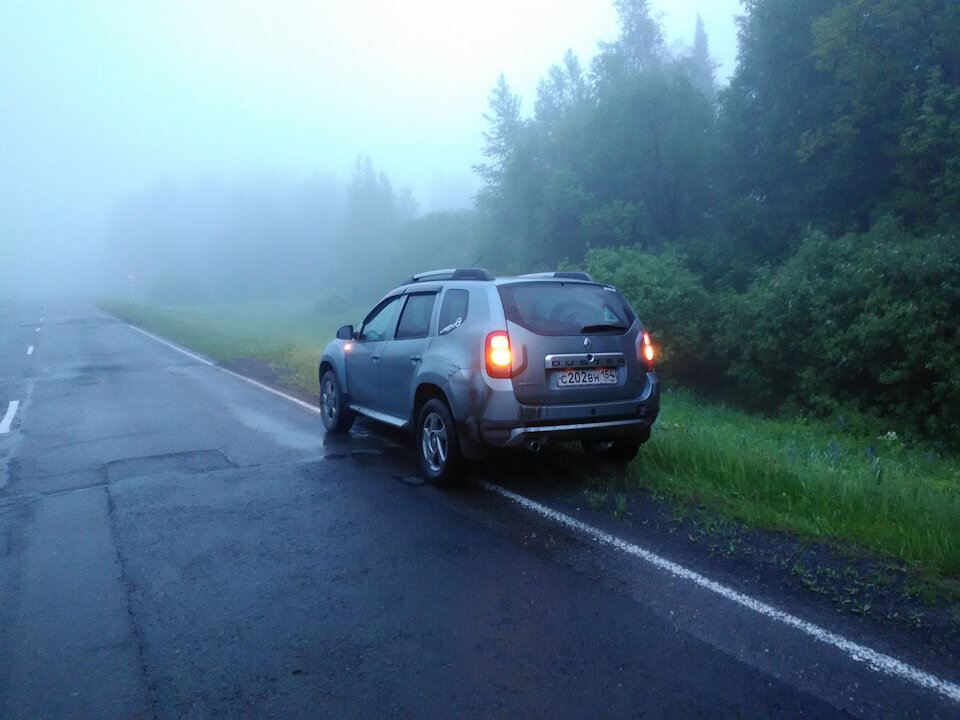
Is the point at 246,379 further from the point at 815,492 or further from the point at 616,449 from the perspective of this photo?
the point at 815,492

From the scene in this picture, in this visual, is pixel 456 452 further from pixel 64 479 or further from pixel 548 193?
pixel 548 193

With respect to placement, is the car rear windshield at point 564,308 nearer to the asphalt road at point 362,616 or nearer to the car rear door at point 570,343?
the car rear door at point 570,343

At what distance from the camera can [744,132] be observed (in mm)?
30156

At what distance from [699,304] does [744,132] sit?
14.9m

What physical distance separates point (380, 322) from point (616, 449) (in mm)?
3081

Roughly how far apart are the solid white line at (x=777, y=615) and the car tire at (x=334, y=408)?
3.81 meters

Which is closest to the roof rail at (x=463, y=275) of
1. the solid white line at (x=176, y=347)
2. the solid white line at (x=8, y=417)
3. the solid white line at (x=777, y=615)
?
the solid white line at (x=777, y=615)

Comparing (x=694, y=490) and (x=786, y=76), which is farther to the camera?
(x=786, y=76)

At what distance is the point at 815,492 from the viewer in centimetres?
573

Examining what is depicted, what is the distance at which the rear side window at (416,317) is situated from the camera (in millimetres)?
7291

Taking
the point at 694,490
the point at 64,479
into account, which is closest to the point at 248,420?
the point at 64,479

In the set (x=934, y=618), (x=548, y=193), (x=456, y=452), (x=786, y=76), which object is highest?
(x=786, y=76)

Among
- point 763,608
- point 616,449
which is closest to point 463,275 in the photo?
point 616,449

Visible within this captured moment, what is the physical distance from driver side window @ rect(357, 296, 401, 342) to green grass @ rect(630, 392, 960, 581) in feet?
9.97
